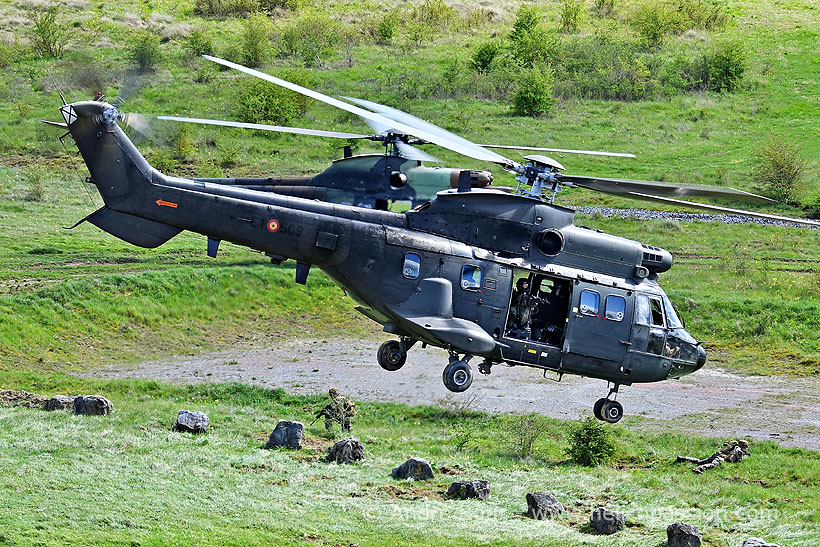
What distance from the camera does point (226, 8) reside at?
76.3 meters

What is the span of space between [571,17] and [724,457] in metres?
59.8

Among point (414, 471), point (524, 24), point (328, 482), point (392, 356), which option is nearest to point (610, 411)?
point (414, 471)

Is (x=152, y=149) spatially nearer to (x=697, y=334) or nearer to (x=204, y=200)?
(x=697, y=334)

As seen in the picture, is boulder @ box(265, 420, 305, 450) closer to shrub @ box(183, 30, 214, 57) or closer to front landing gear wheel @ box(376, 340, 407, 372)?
front landing gear wheel @ box(376, 340, 407, 372)

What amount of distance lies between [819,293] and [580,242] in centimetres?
1994

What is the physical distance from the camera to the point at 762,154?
173 feet

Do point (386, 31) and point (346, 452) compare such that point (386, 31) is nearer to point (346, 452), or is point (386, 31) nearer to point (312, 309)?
point (312, 309)

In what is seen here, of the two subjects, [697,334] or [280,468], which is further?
[697,334]

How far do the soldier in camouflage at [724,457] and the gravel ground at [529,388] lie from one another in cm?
140

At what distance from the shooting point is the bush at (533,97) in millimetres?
58906

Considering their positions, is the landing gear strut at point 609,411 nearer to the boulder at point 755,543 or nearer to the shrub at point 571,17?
the boulder at point 755,543

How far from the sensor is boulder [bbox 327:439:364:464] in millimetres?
22156

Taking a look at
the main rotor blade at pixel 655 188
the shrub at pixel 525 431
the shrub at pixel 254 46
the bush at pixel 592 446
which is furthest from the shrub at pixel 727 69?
the main rotor blade at pixel 655 188

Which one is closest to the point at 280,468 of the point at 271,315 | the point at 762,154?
the point at 271,315
